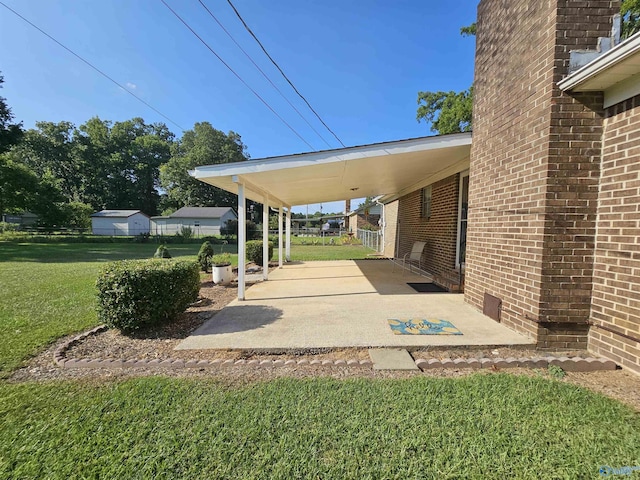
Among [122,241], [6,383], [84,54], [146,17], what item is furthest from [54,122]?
[6,383]

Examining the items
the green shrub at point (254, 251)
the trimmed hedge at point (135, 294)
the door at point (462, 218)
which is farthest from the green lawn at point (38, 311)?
the door at point (462, 218)

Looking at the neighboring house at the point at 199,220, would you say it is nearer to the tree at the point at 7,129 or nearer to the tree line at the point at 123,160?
the tree line at the point at 123,160

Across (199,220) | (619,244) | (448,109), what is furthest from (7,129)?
(448,109)

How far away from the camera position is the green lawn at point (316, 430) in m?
1.66

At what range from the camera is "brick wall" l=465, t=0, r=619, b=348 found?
10.1ft

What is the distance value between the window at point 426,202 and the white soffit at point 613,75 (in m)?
5.37

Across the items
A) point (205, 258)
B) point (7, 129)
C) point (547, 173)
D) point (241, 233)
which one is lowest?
point (205, 258)

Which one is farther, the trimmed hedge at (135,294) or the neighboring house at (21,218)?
the neighboring house at (21,218)

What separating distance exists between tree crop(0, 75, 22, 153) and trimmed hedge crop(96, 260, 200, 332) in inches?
989

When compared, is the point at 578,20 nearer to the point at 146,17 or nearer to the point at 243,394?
the point at 243,394

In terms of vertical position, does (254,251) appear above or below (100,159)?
below

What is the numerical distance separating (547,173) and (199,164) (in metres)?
49.8

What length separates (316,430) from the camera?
195 centimetres

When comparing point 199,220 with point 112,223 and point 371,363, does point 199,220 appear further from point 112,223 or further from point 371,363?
point 371,363
